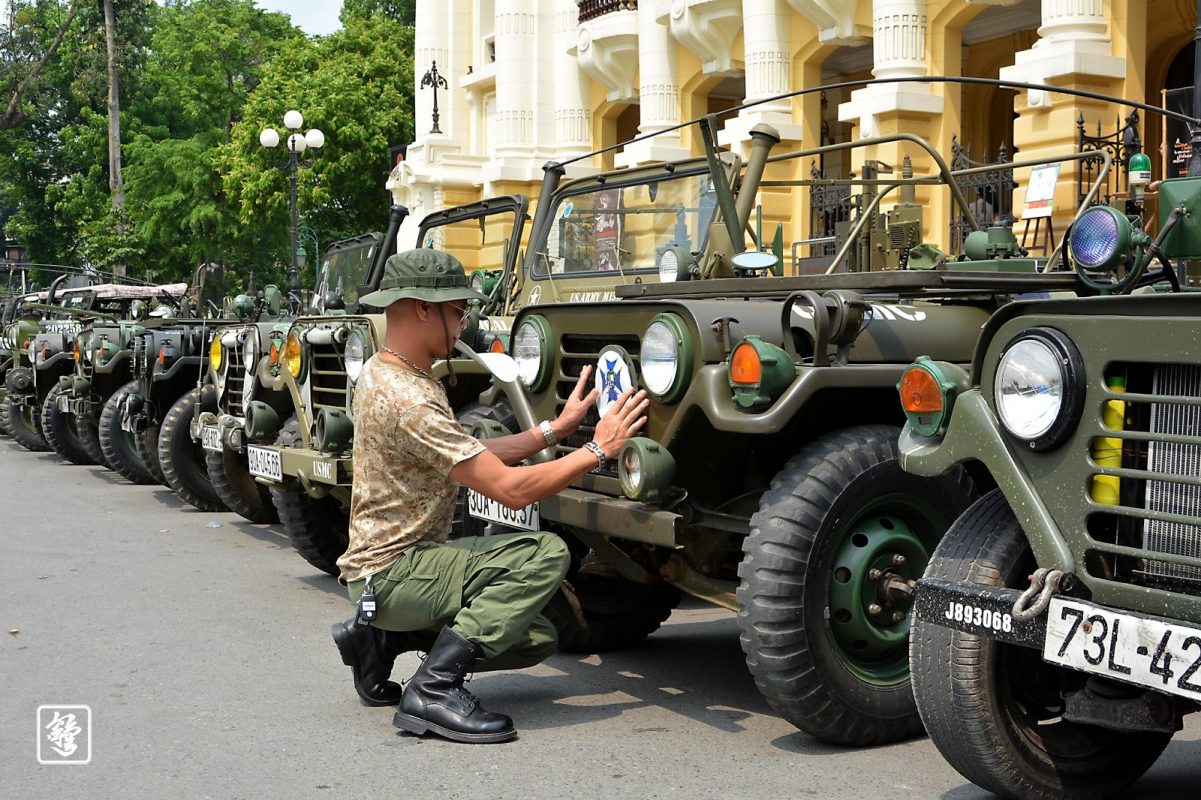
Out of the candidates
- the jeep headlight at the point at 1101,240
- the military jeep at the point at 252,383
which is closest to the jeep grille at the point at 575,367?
the jeep headlight at the point at 1101,240

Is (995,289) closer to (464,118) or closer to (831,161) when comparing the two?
(831,161)

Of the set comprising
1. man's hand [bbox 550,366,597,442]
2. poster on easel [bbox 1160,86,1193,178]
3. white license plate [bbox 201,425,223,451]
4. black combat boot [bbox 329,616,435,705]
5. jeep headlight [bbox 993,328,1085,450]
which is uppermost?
poster on easel [bbox 1160,86,1193,178]

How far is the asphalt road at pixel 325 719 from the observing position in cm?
421

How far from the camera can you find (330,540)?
766 centimetres

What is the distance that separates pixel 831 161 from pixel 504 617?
55.2 feet

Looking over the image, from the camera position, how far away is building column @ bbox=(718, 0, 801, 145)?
20.2 m

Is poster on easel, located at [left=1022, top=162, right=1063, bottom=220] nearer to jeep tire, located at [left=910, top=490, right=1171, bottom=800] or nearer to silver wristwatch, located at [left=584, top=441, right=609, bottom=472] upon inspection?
silver wristwatch, located at [left=584, top=441, right=609, bottom=472]

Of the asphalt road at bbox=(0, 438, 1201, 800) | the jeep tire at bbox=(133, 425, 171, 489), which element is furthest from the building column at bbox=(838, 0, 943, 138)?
the asphalt road at bbox=(0, 438, 1201, 800)

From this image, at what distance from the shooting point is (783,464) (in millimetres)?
4953

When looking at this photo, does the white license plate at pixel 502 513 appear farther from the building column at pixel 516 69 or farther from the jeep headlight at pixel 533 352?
the building column at pixel 516 69

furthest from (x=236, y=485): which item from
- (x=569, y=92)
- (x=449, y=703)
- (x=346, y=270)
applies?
(x=569, y=92)

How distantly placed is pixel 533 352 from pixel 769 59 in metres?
15.5

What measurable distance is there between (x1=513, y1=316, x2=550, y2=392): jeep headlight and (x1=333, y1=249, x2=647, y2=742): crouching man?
583 mm

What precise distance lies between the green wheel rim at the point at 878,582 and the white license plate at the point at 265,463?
11.6 ft
